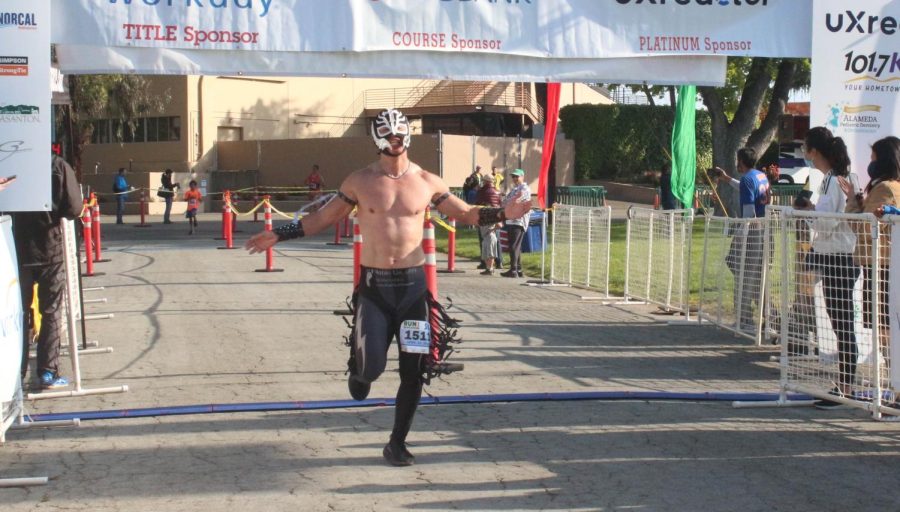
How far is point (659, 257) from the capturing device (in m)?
14.0

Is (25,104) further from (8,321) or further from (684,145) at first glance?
(684,145)

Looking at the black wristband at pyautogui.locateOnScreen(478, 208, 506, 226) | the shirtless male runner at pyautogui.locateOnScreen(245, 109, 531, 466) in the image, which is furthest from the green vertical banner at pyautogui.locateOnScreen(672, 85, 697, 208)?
the shirtless male runner at pyautogui.locateOnScreen(245, 109, 531, 466)

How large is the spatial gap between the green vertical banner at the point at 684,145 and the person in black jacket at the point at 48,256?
6780 millimetres

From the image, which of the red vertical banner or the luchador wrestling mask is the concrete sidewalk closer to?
the luchador wrestling mask

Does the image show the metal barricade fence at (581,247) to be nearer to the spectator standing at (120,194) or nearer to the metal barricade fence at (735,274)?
the metal barricade fence at (735,274)

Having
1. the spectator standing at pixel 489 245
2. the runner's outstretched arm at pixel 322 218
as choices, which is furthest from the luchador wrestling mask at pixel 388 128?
the spectator standing at pixel 489 245

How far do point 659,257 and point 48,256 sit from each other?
8148 mm

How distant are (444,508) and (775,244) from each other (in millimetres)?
5409

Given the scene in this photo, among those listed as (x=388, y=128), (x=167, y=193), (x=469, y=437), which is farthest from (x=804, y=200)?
(x=167, y=193)

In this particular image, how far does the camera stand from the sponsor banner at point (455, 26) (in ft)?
26.8

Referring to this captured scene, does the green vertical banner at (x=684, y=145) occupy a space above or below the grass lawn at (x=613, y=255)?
above

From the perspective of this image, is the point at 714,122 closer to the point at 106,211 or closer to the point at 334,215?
the point at 334,215

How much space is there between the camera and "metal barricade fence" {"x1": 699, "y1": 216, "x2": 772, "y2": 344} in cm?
1063

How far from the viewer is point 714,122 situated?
2623 cm
